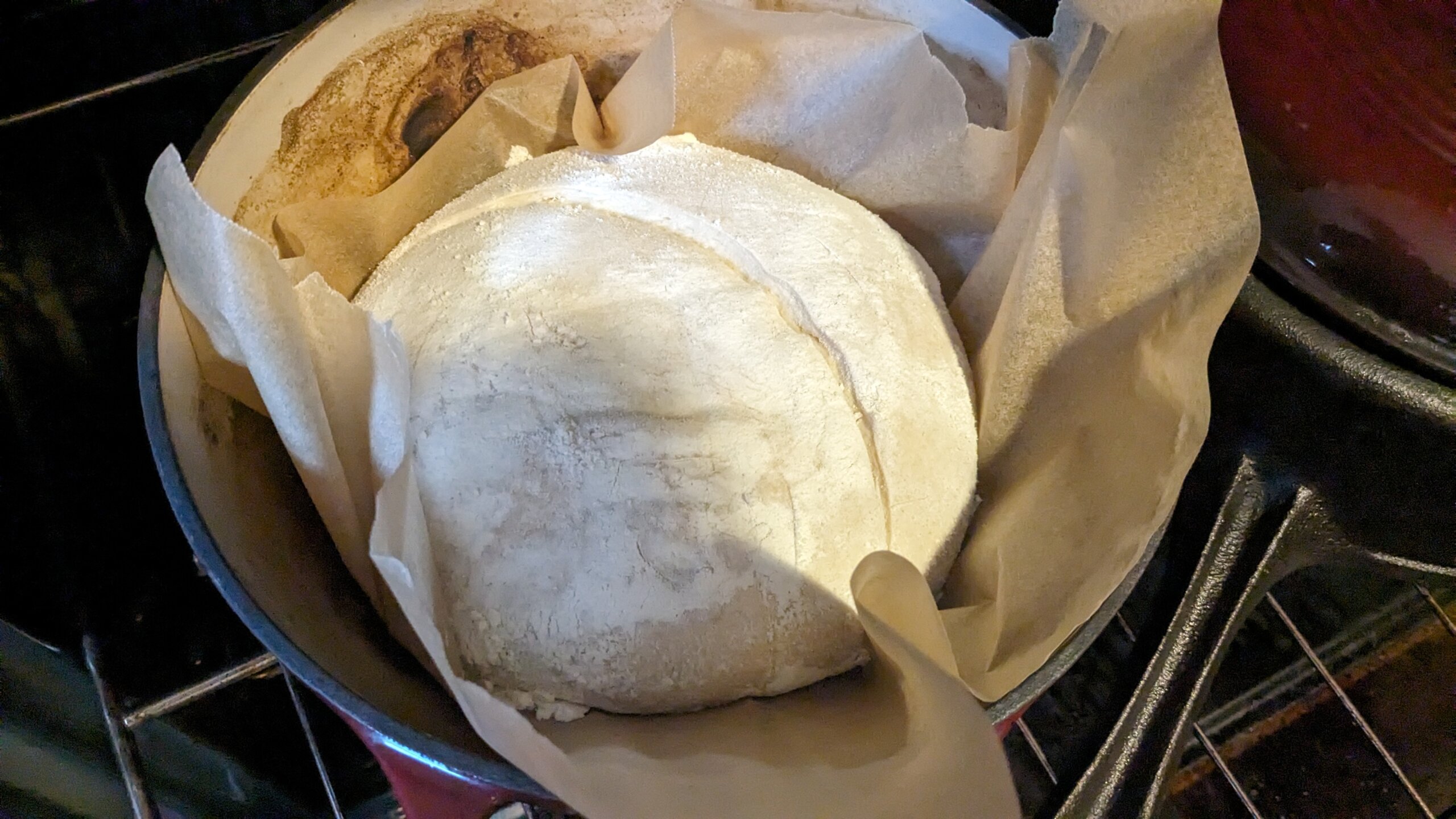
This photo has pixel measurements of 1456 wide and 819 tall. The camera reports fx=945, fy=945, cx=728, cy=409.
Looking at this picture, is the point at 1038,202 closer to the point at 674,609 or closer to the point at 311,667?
the point at 674,609

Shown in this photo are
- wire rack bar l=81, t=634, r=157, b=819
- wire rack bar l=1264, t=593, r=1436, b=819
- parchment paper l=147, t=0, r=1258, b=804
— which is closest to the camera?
parchment paper l=147, t=0, r=1258, b=804

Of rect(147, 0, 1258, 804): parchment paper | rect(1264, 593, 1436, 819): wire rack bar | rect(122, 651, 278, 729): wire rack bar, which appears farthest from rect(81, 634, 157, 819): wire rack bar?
rect(1264, 593, 1436, 819): wire rack bar

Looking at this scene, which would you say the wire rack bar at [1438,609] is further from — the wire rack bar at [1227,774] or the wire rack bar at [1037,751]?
the wire rack bar at [1037,751]

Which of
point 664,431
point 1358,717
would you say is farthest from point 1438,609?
point 664,431

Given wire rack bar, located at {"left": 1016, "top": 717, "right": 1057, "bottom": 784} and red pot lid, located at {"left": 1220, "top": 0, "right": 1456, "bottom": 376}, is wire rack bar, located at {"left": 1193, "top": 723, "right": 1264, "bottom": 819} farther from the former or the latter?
red pot lid, located at {"left": 1220, "top": 0, "right": 1456, "bottom": 376}

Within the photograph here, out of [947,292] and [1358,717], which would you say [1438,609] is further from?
[947,292]

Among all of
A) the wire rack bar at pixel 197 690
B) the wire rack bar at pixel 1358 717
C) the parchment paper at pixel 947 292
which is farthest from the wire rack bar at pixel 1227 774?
the wire rack bar at pixel 197 690

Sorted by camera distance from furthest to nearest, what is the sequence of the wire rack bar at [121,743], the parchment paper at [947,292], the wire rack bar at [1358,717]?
the wire rack bar at [1358,717] < the wire rack bar at [121,743] < the parchment paper at [947,292]
